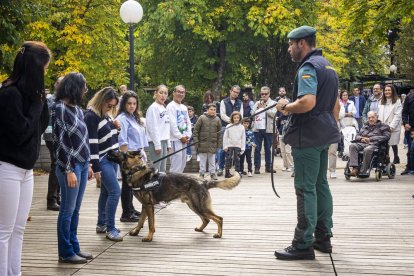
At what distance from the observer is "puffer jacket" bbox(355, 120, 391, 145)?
1089 cm

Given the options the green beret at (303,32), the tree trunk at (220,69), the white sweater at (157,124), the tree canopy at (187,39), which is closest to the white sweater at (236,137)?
the white sweater at (157,124)

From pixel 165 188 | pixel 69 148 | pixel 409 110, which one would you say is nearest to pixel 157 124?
pixel 165 188

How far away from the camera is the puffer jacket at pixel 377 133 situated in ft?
35.7

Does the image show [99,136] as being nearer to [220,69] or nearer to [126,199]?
[126,199]

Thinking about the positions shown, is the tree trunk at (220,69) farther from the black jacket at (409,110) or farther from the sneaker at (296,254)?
the sneaker at (296,254)

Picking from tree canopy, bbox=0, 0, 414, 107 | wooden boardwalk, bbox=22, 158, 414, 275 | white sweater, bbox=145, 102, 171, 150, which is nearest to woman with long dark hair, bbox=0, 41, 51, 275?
wooden boardwalk, bbox=22, 158, 414, 275

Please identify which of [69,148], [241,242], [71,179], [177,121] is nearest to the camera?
[71,179]

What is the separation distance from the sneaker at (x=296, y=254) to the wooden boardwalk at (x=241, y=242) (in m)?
0.07

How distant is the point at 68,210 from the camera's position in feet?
15.9

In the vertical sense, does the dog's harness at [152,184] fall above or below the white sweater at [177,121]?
below

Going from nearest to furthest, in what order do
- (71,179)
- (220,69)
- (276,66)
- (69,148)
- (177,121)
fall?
(71,179)
(69,148)
(177,121)
(220,69)
(276,66)

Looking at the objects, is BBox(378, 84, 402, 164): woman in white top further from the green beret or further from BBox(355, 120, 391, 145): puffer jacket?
the green beret

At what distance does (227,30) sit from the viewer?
2094 cm

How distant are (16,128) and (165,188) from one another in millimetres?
3011
